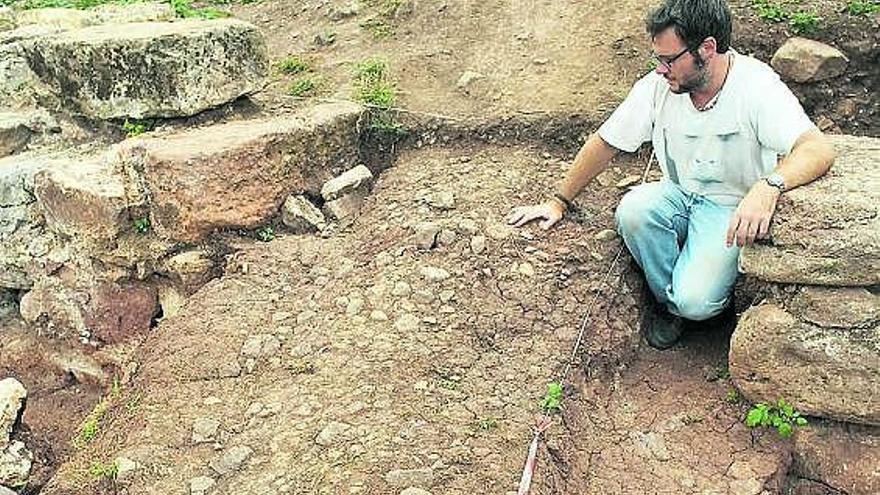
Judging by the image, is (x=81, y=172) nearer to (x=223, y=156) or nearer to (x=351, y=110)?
(x=223, y=156)

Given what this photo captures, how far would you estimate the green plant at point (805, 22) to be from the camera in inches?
203

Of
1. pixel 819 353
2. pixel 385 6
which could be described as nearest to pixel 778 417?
pixel 819 353

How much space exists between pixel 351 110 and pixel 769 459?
2.81 meters

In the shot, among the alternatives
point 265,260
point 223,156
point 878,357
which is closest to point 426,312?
point 265,260

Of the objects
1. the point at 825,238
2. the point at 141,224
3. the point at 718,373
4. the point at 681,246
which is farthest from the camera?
the point at 141,224

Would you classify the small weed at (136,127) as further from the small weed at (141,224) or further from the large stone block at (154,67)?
the small weed at (141,224)

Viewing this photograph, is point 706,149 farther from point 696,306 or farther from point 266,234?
point 266,234

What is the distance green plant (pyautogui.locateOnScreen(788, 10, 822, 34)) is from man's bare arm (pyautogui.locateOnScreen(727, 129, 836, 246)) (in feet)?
5.73

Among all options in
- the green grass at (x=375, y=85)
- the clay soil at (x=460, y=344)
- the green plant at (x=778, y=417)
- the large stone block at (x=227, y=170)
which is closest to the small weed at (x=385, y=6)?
the green grass at (x=375, y=85)

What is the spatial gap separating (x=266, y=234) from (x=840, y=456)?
9.29 ft

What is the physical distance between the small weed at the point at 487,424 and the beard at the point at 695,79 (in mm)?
1447

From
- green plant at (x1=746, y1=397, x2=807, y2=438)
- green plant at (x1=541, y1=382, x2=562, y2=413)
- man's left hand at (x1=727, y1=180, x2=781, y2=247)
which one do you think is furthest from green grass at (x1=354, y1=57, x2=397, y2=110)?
green plant at (x1=746, y1=397, x2=807, y2=438)

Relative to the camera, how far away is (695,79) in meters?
3.75

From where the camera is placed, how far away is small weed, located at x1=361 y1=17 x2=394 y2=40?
20.3 ft
